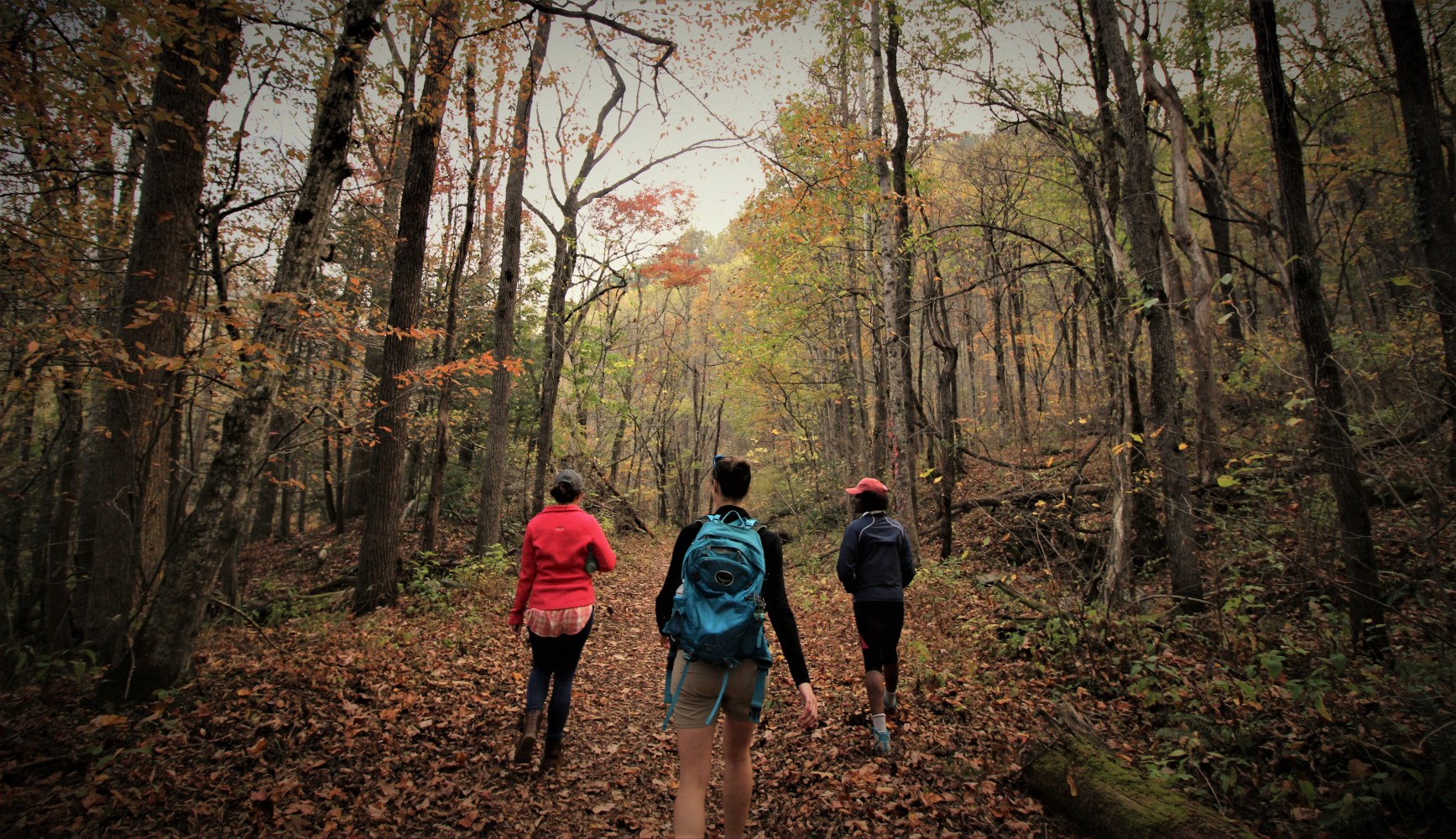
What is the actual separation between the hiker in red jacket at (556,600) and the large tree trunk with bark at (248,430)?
2608 millimetres

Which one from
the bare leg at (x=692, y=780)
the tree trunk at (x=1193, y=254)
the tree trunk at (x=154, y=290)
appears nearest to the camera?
the bare leg at (x=692, y=780)

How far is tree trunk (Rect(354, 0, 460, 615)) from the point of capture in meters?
8.53

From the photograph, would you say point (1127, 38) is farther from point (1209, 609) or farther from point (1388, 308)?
point (1388, 308)

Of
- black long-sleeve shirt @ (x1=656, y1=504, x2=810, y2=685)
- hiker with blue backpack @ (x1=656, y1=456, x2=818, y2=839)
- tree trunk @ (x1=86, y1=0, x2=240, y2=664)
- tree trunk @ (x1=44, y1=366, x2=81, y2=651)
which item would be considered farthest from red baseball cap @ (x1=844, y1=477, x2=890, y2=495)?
tree trunk @ (x1=86, y1=0, x2=240, y2=664)

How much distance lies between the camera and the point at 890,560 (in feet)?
16.0

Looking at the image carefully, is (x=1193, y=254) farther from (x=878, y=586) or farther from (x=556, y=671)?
(x=556, y=671)

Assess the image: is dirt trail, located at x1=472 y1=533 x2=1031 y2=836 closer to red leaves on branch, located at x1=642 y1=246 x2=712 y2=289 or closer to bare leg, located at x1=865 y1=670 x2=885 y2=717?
bare leg, located at x1=865 y1=670 x2=885 y2=717

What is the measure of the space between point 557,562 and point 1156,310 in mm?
7598

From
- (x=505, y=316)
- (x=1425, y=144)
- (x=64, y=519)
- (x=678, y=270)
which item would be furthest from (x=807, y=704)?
(x=678, y=270)

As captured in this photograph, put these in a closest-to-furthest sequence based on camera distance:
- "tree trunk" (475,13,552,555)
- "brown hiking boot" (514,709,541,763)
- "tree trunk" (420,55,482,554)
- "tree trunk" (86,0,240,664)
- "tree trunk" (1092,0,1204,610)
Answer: "brown hiking boot" (514,709,541,763) → "tree trunk" (86,0,240,664) → "tree trunk" (1092,0,1204,610) → "tree trunk" (420,55,482,554) → "tree trunk" (475,13,552,555)

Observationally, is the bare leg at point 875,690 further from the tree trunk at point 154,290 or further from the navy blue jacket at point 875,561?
the tree trunk at point 154,290

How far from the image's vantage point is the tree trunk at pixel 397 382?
28.0 feet

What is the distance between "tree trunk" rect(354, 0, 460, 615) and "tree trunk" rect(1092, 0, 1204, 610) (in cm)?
939

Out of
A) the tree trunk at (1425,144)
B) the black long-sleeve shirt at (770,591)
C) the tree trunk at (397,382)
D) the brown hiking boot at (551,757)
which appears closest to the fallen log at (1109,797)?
the black long-sleeve shirt at (770,591)
